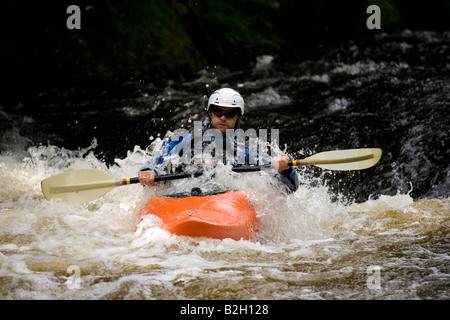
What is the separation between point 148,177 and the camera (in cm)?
412

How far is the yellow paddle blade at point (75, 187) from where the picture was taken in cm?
435

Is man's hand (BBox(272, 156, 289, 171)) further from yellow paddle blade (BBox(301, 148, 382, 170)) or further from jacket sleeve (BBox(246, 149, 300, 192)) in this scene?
yellow paddle blade (BBox(301, 148, 382, 170))

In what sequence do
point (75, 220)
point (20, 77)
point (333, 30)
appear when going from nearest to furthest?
1. point (75, 220)
2. point (20, 77)
3. point (333, 30)

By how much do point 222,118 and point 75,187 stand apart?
139cm

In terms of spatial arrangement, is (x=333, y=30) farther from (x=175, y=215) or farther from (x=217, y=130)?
(x=175, y=215)

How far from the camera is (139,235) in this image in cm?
369

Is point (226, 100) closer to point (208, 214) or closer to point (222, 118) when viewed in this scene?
point (222, 118)

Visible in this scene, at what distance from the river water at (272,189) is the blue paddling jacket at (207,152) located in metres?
0.14

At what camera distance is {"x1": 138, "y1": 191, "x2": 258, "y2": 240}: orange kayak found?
11.2 feet

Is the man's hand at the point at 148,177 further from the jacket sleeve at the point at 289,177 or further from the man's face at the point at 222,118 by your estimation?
the jacket sleeve at the point at 289,177

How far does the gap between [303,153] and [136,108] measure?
2763mm

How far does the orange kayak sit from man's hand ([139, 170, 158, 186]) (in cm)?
25

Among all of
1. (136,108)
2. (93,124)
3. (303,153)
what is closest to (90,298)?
Result: (303,153)

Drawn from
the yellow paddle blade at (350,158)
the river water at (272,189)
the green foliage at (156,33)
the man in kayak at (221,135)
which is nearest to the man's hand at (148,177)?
the man in kayak at (221,135)
